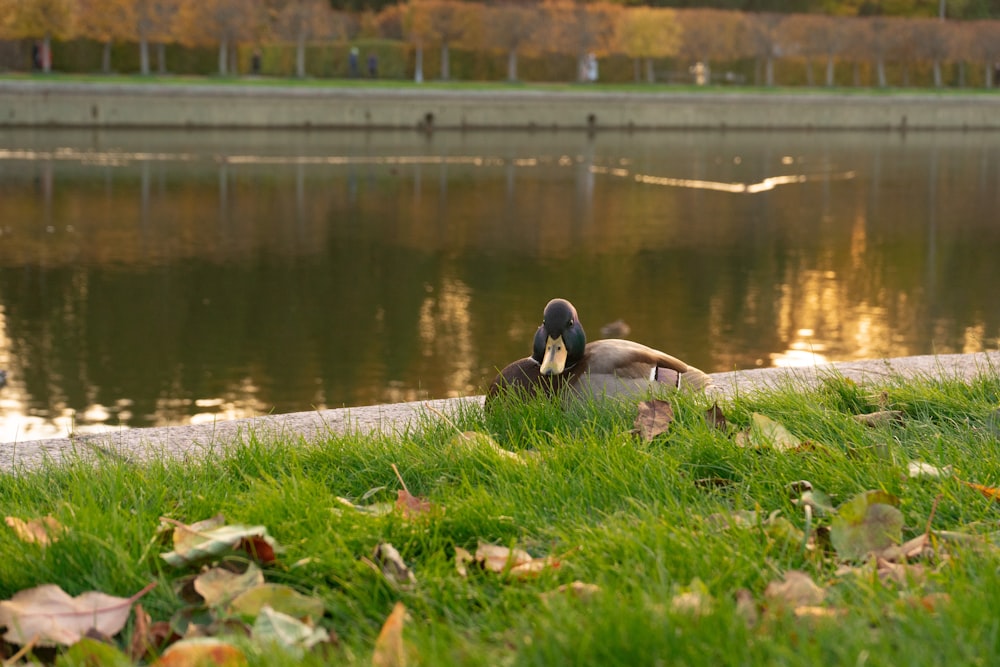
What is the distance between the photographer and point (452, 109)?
38.4m

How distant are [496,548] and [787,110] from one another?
138 feet

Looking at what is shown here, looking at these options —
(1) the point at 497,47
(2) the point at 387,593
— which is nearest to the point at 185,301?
(2) the point at 387,593

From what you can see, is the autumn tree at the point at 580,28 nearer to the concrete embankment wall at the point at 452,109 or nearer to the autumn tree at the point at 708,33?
the autumn tree at the point at 708,33

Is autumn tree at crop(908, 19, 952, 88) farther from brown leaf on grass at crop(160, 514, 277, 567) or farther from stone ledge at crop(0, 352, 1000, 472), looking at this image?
brown leaf on grass at crop(160, 514, 277, 567)

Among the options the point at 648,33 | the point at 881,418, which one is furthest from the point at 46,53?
the point at 881,418

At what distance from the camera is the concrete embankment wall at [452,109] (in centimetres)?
3519

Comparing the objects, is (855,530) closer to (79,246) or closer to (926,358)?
(926,358)

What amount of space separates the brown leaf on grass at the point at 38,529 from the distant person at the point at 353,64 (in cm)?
5001

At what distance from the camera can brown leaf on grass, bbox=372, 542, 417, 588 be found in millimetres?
2434

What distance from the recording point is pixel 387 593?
2.41 metres

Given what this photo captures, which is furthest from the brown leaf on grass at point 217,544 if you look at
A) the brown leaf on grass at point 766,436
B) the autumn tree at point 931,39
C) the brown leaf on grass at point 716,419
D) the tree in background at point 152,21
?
the autumn tree at point 931,39

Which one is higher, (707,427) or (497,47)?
(497,47)

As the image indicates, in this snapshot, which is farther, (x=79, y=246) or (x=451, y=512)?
(x=79, y=246)

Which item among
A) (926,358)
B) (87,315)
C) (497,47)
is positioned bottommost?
(87,315)
